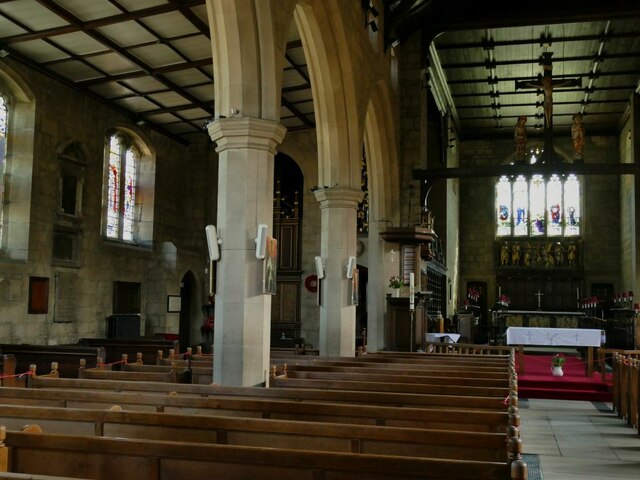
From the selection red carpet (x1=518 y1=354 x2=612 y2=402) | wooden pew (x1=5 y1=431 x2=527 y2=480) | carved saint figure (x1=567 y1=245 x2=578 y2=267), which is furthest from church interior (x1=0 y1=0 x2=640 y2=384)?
wooden pew (x1=5 y1=431 x2=527 y2=480)

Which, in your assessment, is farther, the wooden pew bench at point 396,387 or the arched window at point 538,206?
the arched window at point 538,206

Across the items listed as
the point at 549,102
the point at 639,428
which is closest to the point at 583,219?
the point at 549,102

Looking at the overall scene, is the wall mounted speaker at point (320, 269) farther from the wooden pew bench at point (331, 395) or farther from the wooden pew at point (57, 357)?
the wooden pew bench at point (331, 395)

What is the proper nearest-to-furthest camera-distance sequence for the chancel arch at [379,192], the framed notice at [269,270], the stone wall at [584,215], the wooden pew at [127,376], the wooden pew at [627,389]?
the wooden pew at [127,376] < the framed notice at [269,270] < the wooden pew at [627,389] < the chancel arch at [379,192] < the stone wall at [584,215]

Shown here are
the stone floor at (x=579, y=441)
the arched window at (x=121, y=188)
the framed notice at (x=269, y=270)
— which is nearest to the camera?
the stone floor at (x=579, y=441)

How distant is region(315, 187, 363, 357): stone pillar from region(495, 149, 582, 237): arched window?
17329 millimetres

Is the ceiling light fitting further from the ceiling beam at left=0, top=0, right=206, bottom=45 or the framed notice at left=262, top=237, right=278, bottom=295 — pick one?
the framed notice at left=262, top=237, right=278, bottom=295

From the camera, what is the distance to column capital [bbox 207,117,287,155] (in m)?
7.62

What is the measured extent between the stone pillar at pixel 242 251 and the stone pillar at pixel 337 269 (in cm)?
380

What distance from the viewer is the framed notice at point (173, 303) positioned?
690 inches

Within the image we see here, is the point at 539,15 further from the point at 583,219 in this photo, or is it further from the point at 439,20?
the point at 583,219

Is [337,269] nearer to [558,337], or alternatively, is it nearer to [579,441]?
[579,441]

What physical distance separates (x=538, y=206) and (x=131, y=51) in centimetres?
1933

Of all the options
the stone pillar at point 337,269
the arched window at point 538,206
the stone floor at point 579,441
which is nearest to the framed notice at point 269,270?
the stone floor at point 579,441
